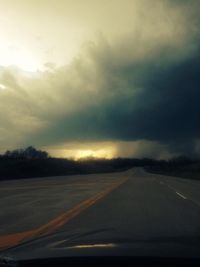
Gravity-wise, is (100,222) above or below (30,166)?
below

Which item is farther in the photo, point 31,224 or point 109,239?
Result: point 31,224

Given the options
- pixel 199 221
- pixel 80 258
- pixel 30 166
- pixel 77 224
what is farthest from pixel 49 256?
pixel 30 166

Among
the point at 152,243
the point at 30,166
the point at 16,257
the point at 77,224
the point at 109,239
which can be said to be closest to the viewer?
→ the point at 16,257

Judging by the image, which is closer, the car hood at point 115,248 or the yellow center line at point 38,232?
the car hood at point 115,248

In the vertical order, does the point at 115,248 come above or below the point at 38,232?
above

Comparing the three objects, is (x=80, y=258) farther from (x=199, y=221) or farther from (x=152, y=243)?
(x=199, y=221)

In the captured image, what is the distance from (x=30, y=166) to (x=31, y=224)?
82705 millimetres

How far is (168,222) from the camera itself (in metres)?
Result: 13.6

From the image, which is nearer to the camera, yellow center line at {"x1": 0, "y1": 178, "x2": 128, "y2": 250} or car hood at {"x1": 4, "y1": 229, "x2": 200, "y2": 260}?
car hood at {"x1": 4, "y1": 229, "x2": 200, "y2": 260}

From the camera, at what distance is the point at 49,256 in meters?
3.97

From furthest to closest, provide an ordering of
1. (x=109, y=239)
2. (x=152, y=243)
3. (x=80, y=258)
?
(x=109, y=239), (x=152, y=243), (x=80, y=258)

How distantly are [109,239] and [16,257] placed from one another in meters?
1.10

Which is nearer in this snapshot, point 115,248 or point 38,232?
point 115,248

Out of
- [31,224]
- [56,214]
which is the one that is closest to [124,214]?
Result: [56,214]
